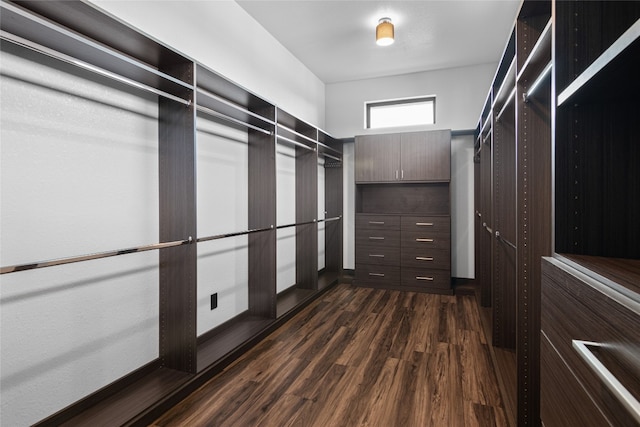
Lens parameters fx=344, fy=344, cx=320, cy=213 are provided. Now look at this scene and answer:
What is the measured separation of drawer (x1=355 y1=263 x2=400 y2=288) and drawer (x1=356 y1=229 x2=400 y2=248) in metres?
0.27

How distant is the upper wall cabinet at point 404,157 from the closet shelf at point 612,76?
10.4ft

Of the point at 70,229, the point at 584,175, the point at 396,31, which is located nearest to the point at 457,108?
the point at 396,31

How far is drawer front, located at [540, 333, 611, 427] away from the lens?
0.66 meters

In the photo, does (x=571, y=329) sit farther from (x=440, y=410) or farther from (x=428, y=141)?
(x=428, y=141)

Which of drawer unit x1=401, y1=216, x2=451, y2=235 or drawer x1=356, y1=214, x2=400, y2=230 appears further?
drawer x1=356, y1=214, x2=400, y2=230

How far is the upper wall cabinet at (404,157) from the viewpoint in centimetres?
393

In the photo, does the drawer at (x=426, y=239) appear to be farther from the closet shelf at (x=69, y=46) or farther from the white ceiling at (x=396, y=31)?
the closet shelf at (x=69, y=46)

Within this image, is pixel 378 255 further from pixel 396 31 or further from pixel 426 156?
pixel 396 31

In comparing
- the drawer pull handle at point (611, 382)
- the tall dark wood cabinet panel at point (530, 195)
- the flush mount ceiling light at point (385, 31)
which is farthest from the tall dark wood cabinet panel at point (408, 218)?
the drawer pull handle at point (611, 382)

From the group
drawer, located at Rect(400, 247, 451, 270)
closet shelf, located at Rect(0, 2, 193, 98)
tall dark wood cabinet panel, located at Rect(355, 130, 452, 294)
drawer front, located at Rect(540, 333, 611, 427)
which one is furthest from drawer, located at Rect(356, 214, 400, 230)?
drawer front, located at Rect(540, 333, 611, 427)

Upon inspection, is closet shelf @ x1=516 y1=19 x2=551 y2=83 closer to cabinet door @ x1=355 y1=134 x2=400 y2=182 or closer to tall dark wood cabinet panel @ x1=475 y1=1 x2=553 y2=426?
tall dark wood cabinet panel @ x1=475 y1=1 x2=553 y2=426

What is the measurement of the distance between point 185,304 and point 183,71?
4.26 ft

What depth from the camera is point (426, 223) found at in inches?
155

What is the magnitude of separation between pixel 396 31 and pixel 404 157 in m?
1.36
